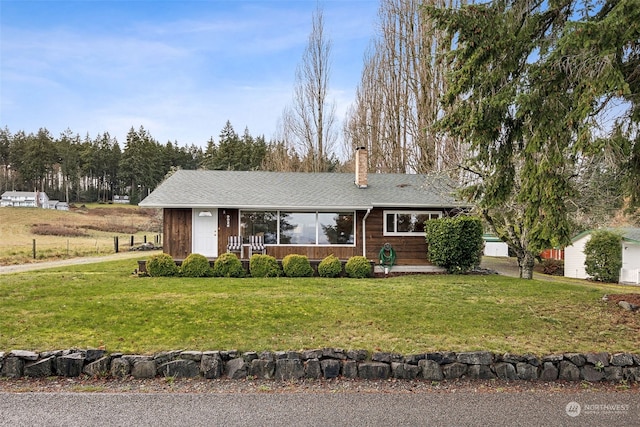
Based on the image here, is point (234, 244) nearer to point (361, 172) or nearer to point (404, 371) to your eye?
point (361, 172)

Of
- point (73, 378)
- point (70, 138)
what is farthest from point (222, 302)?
point (70, 138)

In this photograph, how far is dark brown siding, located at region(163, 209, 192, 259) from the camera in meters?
14.6

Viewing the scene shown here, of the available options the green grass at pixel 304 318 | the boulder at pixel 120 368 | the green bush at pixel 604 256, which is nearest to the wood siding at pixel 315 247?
A: the green grass at pixel 304 318

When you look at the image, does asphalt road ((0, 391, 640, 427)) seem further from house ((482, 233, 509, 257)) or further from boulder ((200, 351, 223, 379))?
house ((482, 233, 509, 257))

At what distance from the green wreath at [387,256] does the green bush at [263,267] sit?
152 inches

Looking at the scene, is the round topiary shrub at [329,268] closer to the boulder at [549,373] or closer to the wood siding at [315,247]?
the wood siding at [315,247]

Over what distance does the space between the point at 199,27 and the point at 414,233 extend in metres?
10.0

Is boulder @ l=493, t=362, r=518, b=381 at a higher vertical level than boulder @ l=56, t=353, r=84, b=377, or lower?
lower

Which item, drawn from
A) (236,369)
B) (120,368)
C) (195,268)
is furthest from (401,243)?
(120,368)

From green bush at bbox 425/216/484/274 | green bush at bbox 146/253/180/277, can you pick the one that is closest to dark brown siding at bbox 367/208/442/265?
green bush at bbox 425/216/484/274

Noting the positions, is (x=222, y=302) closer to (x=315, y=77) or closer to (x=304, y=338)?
(x=304, y=338)

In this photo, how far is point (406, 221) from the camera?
1546cm

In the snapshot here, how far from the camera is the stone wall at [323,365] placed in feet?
17.1

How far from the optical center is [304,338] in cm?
623
